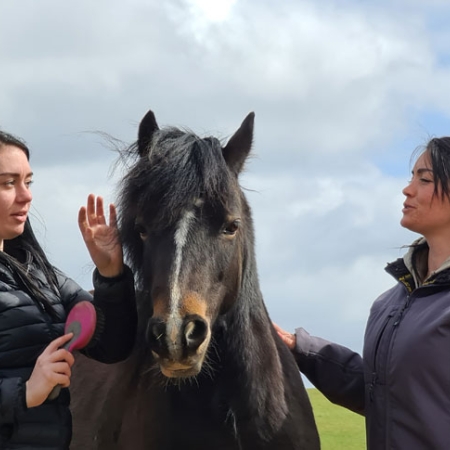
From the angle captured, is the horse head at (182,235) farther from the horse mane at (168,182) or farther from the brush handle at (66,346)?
the brush handle at (66,346)

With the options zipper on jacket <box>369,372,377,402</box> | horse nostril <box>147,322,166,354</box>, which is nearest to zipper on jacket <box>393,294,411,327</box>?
zipper on jacket <box>369,372,377,402</box>

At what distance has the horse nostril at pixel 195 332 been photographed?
4059 mm

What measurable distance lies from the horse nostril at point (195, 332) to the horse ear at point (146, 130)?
1.34 m

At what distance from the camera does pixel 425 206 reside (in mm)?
4691

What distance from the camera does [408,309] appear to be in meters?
4.70

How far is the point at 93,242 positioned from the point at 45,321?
0.53 m

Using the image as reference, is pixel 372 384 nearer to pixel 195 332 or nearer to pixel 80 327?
pixel 195 332

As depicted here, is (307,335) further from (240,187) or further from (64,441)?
(64,441)

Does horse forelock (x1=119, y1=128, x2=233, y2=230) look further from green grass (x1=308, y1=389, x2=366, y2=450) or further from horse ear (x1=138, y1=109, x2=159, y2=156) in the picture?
green grass (x1=308, y1=389, x2=366, y2=450)

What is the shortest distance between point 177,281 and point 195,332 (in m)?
0.28

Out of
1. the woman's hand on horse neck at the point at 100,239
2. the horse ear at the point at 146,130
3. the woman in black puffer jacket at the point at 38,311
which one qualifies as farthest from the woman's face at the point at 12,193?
the horse ear at the point at 146,130

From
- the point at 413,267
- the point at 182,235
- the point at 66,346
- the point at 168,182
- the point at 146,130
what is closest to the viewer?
the point at 66,346

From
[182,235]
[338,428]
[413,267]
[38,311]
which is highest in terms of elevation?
[182,235]

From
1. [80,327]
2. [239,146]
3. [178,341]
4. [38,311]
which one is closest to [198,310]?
[178,341]
